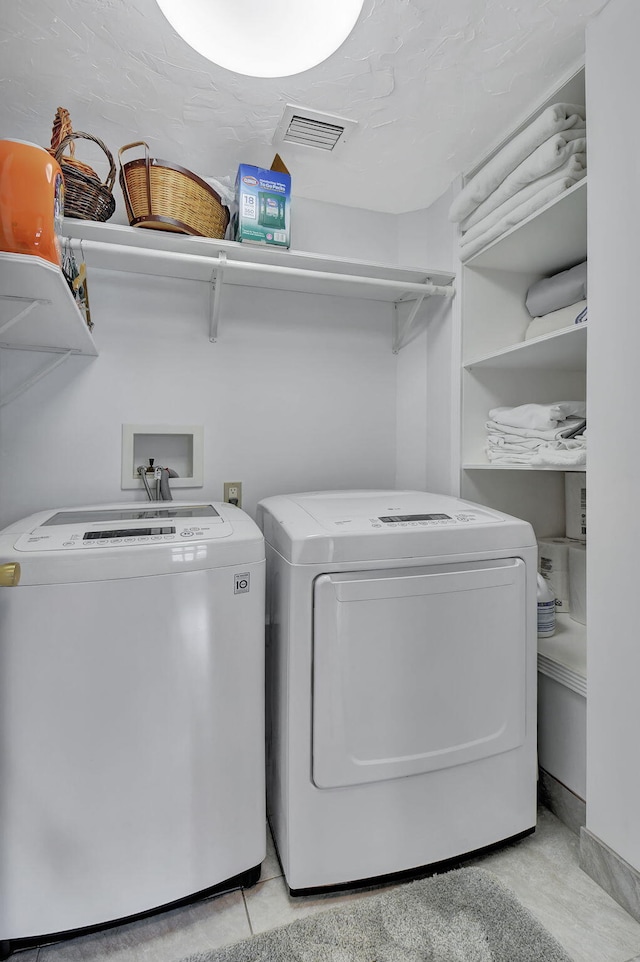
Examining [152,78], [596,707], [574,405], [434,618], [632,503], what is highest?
[152,78]

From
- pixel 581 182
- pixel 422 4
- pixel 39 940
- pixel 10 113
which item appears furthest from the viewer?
pixel 10 113

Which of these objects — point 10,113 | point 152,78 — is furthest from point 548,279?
point 10,113

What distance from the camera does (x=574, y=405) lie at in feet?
5.31

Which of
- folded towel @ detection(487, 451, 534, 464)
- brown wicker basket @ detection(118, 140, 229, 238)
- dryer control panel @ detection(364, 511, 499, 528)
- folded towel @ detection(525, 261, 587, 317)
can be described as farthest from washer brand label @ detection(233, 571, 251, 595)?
folded towel @ detection(525, 261, 587, 317)

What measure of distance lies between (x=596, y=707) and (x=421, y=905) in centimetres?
65

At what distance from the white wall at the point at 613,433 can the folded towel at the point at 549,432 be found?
29 centimetres

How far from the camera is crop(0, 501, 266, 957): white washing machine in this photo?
41.1 inches

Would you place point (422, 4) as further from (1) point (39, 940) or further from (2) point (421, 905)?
(1) point (39, 940)

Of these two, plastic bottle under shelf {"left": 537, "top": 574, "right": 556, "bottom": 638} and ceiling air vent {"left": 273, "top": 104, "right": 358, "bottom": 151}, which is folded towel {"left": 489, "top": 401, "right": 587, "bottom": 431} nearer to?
plastic bottle under shelf {"left": 537, "top": 574, "right": 556, "bottom": 638}

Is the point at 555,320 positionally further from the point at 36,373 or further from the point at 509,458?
the point at 36,373

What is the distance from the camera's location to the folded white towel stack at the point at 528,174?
1.39 metres

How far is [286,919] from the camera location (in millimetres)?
1181

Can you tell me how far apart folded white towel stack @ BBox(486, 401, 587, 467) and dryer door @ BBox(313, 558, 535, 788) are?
37cm

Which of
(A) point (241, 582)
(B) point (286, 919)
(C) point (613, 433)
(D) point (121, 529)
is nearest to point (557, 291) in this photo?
(C) point (613, 433)
